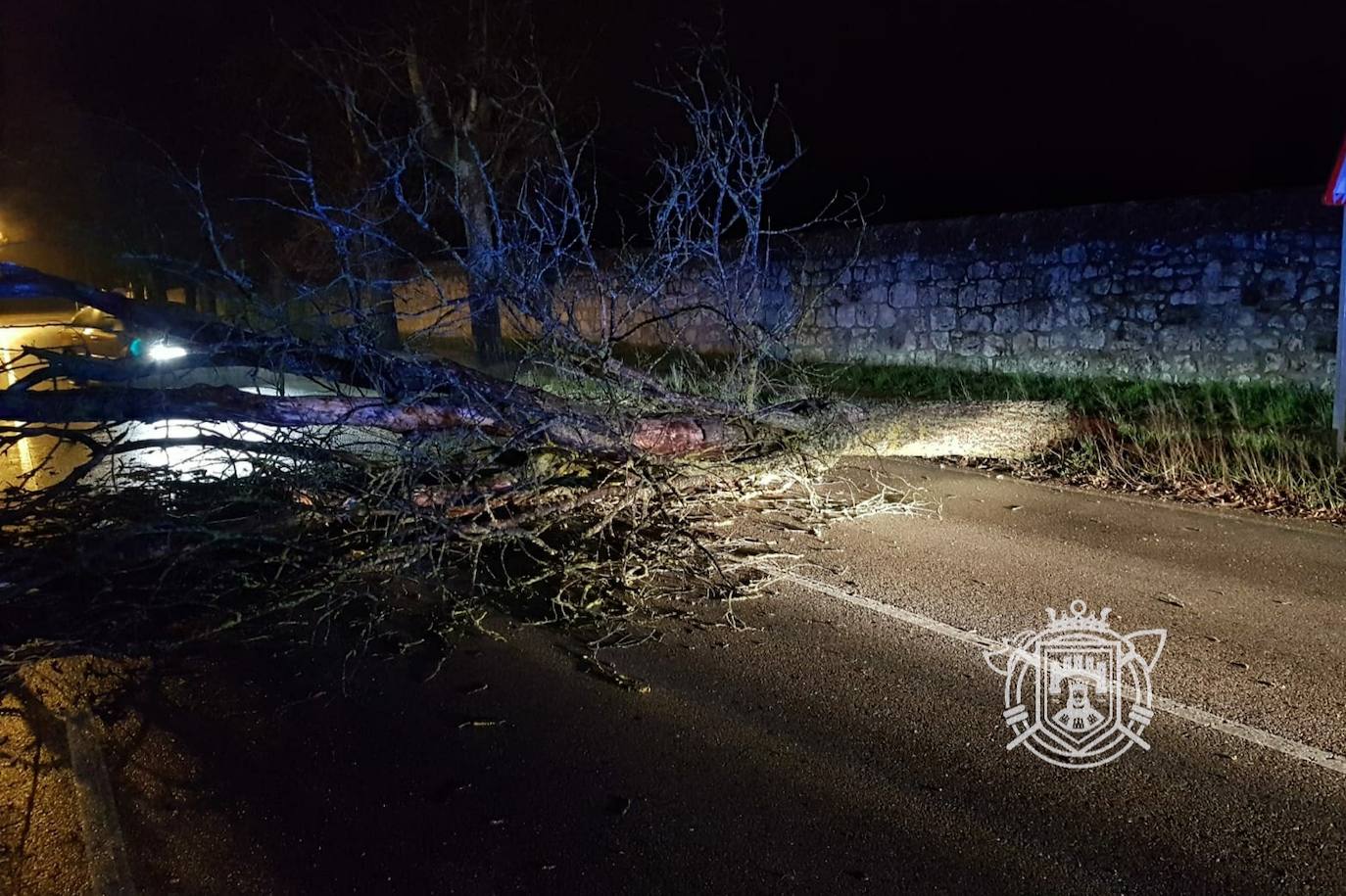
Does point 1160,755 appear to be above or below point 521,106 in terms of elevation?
below

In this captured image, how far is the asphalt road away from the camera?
2.84 m

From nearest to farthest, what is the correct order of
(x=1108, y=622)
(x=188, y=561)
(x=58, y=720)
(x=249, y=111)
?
1. (x=58, y=720)
2. (x=1108, y=622)
3. (x=188, y=561)
4. (x=249, y=111)

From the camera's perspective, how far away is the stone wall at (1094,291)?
8.98m

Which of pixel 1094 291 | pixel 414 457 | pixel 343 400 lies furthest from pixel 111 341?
pixel 1094 291

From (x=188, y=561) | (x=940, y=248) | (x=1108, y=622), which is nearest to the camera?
(x=1108, y=622)

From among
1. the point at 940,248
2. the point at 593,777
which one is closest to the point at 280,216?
the point at 940,248

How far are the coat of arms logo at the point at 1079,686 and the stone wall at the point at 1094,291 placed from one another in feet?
12.3

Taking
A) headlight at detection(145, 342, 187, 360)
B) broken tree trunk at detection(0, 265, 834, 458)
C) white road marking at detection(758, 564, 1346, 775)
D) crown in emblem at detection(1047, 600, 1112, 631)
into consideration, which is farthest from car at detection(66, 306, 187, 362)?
crown in emblem at detection(1047, 600, 1112, 631)

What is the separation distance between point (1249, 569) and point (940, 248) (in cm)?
749

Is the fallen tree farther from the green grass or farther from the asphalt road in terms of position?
the green grass

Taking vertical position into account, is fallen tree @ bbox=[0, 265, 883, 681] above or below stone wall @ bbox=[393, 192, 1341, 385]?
below

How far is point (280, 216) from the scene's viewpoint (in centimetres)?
2305

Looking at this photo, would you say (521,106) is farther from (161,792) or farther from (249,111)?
(161,792)

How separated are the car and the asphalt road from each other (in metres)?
3.42
